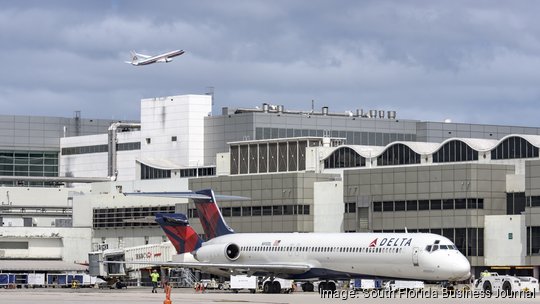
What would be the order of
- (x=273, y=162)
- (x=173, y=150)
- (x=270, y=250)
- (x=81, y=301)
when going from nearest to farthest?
(x=81, y=301)
(x=270, y=250)
(x=273, y=162)
(x=173, y=150)

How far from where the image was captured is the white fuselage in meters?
95.2

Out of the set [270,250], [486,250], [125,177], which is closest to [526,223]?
[486,250]

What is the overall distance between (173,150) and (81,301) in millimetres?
108328

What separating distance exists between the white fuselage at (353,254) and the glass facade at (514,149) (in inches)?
1517

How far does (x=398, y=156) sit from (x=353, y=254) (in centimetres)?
5013

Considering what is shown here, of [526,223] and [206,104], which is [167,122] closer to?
[206,104]

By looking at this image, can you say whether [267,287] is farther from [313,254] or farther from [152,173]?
[152,173]

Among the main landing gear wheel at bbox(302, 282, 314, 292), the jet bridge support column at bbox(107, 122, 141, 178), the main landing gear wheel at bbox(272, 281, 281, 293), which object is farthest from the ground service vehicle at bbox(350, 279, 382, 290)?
the jet bridge support column at bbox(107, 122, 141, 178)

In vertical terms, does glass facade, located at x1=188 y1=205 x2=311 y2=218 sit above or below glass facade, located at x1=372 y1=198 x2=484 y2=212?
below

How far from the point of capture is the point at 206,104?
189125 mm

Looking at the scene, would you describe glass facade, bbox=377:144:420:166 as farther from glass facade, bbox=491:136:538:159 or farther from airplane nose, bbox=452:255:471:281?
airplane nose, bbox=452:255:471:281

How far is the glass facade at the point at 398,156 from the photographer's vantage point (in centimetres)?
14788

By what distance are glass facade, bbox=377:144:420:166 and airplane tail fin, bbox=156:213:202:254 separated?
39036mm

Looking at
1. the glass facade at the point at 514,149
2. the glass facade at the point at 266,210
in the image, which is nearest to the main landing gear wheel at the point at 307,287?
the glass facade at the point at 514,149
